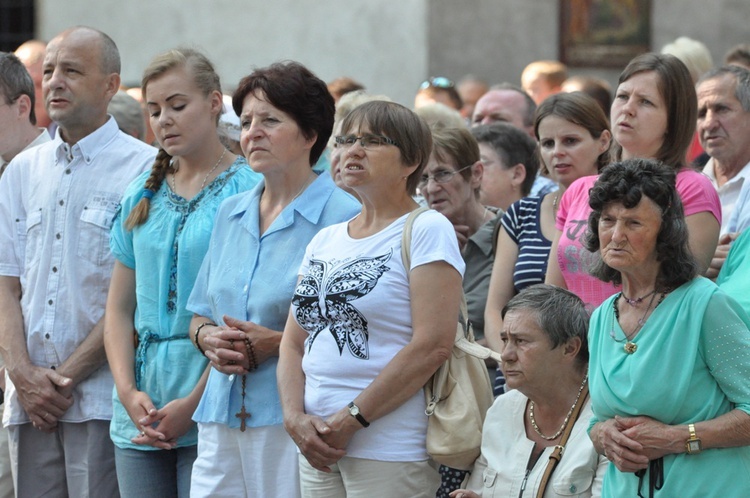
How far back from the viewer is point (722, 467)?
3100 millimetres

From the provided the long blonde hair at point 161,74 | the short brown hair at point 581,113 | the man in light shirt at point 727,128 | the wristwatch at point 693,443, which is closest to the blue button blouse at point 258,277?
the long blonde hair at point 161,74

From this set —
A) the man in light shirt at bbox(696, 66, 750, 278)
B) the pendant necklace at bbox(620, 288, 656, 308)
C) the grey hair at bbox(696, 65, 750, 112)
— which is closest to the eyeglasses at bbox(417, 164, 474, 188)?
the man in light shirt at bbox(696, 66, 750, 278)

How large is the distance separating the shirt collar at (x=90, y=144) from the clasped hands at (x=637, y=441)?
247 centimetres

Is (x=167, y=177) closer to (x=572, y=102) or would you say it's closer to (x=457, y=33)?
(x=572, y=102)

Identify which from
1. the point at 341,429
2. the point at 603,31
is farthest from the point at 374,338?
the point at 603,31

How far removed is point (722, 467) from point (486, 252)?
1723 millimetres

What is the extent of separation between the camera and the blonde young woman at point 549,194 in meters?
4.32

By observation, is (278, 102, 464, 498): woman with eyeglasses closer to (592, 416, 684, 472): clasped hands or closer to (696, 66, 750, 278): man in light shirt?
(592, 416, 684, 472): clasped hands

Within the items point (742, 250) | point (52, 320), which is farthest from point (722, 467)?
point (52, 320)

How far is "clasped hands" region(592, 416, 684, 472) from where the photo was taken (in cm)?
310

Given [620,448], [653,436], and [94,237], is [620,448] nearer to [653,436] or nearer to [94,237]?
[653,436]

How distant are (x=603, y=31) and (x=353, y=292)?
11743mm

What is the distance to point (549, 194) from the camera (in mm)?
4469

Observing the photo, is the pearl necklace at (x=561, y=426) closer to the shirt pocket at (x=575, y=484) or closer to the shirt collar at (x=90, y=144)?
the shirt pocket at (x=575, y=484)
